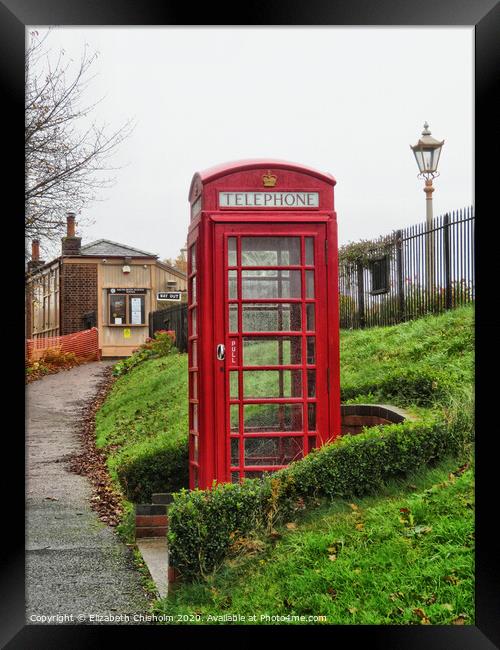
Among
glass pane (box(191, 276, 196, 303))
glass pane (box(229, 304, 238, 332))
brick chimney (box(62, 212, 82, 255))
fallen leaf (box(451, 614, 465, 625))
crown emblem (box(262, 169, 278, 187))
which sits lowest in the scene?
fallen leaf (box(451, 614, 465, 625))

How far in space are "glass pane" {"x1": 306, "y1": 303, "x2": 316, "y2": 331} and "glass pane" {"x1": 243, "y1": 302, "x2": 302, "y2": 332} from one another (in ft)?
0.21

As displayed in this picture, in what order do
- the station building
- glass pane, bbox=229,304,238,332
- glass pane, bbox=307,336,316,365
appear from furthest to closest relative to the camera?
the station building
glass pane, bbox=307,336,316,365
glass pane, bbox=229,304,238,332

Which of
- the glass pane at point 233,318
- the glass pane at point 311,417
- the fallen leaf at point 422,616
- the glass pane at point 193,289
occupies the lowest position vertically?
the fallen leaf at point 422,616

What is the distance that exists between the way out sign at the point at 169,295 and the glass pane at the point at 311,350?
1.62m

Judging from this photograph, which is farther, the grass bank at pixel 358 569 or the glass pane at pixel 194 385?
the glass pane at pixel 194 385

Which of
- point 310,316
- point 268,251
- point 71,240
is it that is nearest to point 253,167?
point 268,251

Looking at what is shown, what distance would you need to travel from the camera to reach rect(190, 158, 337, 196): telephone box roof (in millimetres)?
6023

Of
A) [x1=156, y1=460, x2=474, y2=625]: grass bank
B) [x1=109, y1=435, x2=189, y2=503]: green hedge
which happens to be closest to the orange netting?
[x1=109, y1=435, x2=189, y2=503]: green hedge

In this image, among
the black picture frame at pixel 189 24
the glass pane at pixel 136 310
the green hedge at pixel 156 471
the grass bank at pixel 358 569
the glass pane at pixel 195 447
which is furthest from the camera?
the glass pane at pixel 136 310

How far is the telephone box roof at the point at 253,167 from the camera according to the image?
19.8 ft

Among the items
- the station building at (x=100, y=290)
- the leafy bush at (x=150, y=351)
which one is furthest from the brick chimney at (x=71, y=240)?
the leafy bush at (x=150, y=351)

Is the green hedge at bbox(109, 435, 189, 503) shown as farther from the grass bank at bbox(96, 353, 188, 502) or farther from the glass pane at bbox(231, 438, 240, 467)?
the glass pane at bbox(231, 438, 240, 467)

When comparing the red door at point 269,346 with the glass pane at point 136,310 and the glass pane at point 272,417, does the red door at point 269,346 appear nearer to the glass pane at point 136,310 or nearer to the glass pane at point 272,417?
the glass pane at point 272,417
